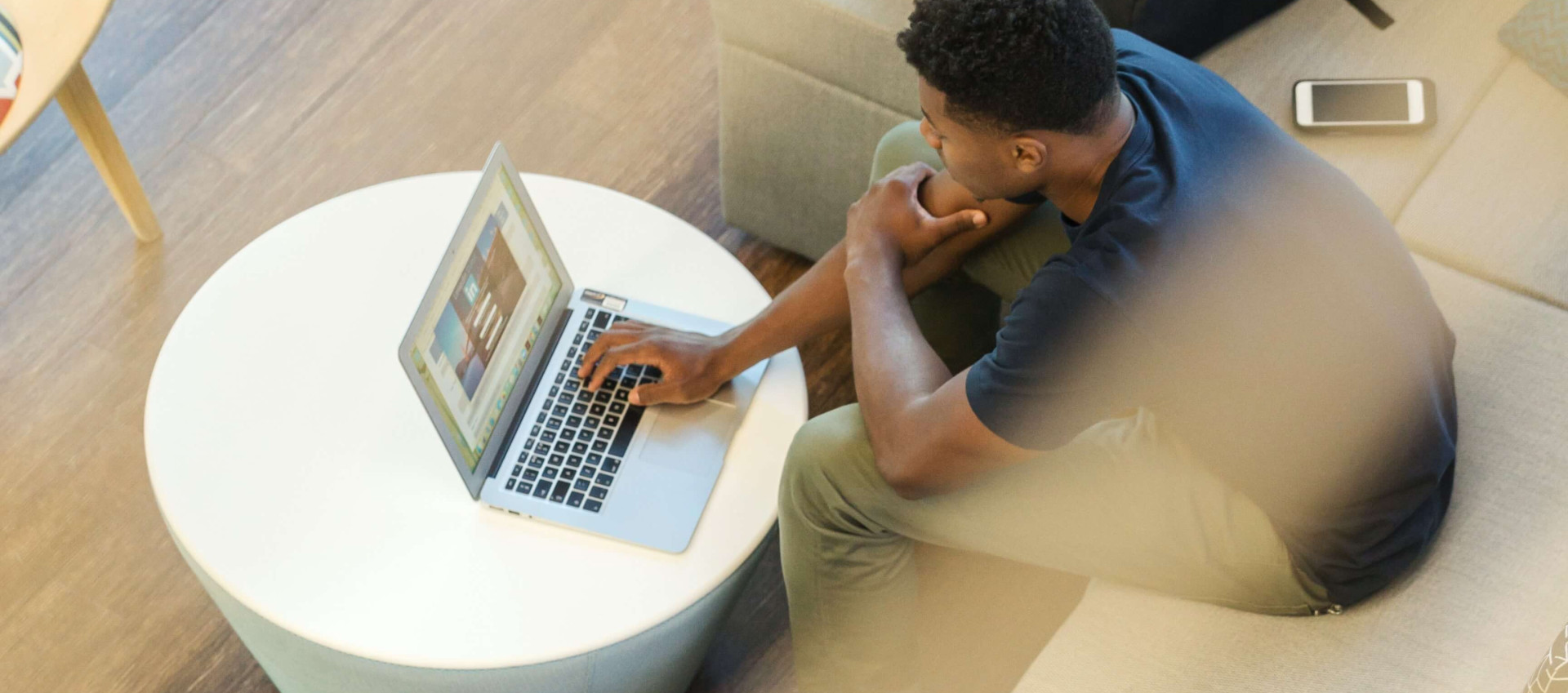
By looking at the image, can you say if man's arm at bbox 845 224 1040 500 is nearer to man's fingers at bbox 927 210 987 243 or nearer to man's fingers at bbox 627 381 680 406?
man's fingers at bbox 927 210 987 243

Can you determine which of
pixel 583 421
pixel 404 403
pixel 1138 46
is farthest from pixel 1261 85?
pixel 404 403

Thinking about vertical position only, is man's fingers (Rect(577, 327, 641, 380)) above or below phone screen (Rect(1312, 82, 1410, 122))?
below

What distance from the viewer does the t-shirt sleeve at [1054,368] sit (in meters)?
1.14

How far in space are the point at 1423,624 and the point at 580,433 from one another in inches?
34.6

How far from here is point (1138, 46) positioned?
4.49ft

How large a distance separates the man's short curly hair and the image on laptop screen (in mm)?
Result: 460

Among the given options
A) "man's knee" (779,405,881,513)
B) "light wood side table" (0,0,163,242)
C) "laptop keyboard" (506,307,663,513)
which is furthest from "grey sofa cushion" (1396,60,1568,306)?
"light wood side table" (0,0,163,242)

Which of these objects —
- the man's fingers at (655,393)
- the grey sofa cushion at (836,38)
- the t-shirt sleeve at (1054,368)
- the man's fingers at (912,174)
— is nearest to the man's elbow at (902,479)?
the t-shirt sleeve at (1054,368)

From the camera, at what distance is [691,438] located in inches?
57.8

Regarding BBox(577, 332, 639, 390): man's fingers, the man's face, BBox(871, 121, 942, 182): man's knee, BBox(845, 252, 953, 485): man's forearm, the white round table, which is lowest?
the white round table

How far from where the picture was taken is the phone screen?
1759 millimetres

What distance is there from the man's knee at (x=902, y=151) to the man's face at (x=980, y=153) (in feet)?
1.08

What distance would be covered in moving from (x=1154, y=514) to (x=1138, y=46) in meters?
0.48

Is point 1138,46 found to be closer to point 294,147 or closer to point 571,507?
point 571,507
